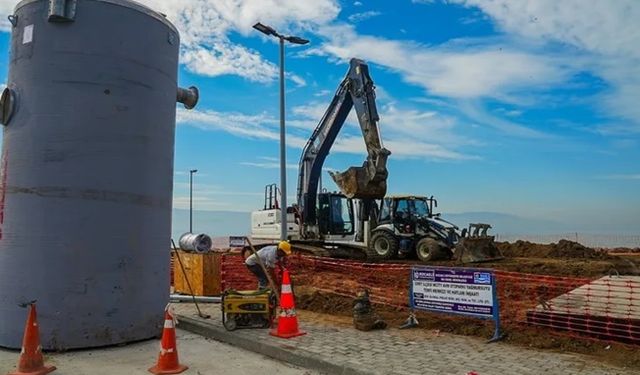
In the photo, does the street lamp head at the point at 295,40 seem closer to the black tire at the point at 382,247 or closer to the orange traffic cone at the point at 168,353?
the black tire at the point at 382,247

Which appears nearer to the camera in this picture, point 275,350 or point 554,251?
point 275,350

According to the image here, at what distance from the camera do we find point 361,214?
20891mm

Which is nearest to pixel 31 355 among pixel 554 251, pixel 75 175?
pixel 75 175

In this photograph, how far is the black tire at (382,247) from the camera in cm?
1980

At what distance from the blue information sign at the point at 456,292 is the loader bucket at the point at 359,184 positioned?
10.2 metres

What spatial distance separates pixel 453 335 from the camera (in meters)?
8.04

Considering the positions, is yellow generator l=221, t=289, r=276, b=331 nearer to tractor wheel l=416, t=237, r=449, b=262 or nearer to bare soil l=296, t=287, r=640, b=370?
bare soil l=296, t=287, r=640, b=370

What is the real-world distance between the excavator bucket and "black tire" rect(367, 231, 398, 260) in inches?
87.1

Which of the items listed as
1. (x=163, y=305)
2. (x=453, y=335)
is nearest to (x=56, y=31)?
(x=163, y=305)

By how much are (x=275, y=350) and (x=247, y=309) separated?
1.38m

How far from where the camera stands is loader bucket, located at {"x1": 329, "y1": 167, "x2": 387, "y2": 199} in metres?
18.9

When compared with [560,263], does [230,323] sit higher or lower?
lower

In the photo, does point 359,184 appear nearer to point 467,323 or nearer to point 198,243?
point 198,243

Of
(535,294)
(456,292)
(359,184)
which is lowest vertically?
(535,294)
